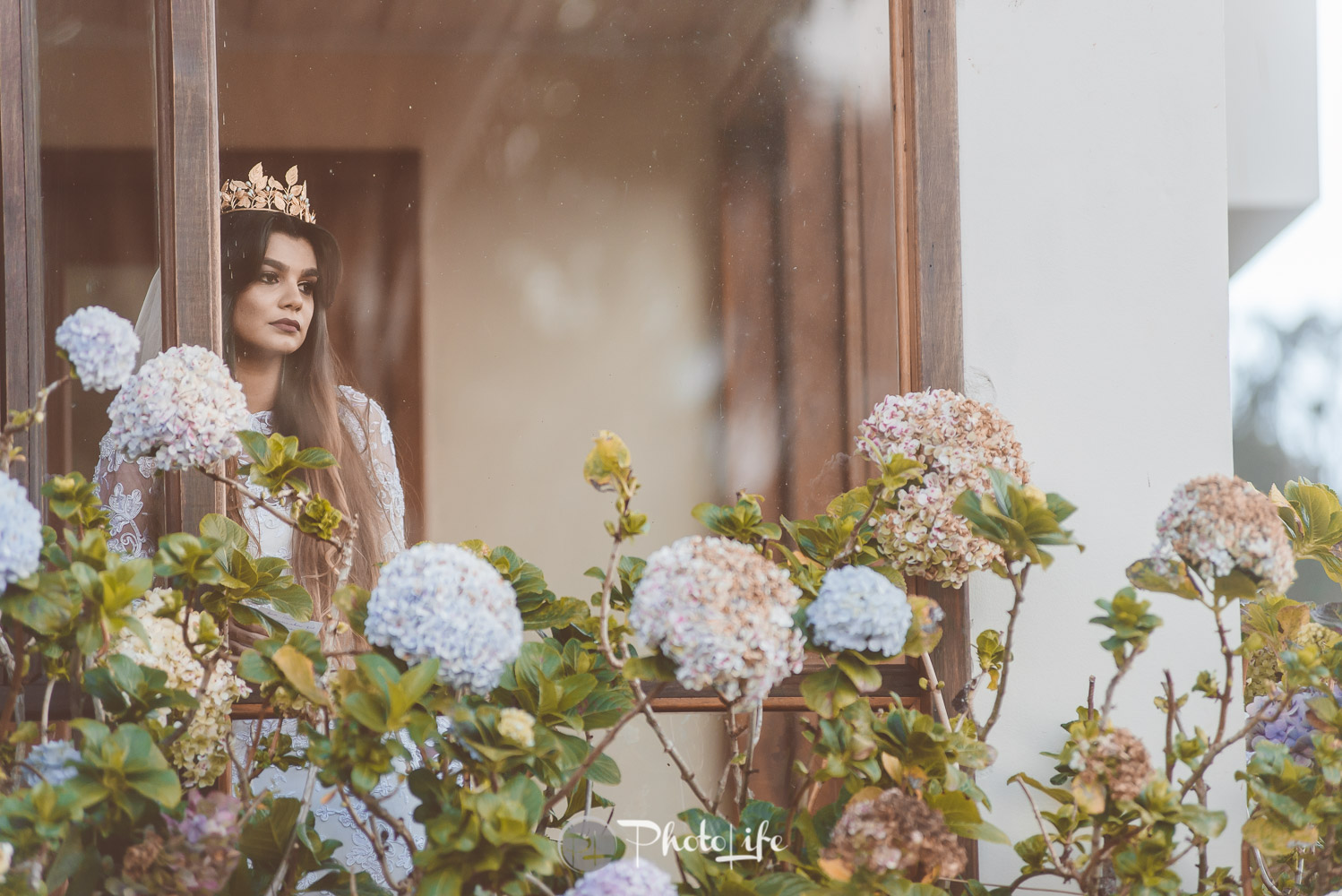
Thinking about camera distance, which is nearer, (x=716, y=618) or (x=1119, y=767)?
(x=716, y=618)

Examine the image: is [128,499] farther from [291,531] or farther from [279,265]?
[279,265]

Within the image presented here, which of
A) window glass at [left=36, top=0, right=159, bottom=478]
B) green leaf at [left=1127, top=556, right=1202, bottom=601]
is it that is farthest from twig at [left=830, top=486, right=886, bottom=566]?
window glass at [left=36, top=0, right=159, bottom=478]

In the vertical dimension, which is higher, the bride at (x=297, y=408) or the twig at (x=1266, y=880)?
the bride at (x=297, y=408)

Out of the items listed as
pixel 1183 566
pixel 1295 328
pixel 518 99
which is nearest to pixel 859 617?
pixel 1183 566

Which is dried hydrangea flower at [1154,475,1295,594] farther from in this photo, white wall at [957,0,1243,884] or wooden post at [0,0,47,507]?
wooden post at [0,0,47,507]

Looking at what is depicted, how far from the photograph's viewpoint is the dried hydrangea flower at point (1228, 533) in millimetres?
953

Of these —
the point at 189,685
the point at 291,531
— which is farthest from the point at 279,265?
the point at 189,685

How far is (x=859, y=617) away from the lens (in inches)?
37.3

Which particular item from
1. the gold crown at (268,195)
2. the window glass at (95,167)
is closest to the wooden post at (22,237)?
the window glass at (95,167)

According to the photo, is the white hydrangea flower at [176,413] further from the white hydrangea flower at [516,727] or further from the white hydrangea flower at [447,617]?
the white hydrangea flower at [516,727]

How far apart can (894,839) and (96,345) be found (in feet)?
3.17

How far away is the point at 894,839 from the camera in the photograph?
0.92 meters

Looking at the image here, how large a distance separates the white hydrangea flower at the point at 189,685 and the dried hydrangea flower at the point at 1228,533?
3.53ft

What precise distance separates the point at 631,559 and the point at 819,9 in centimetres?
91
